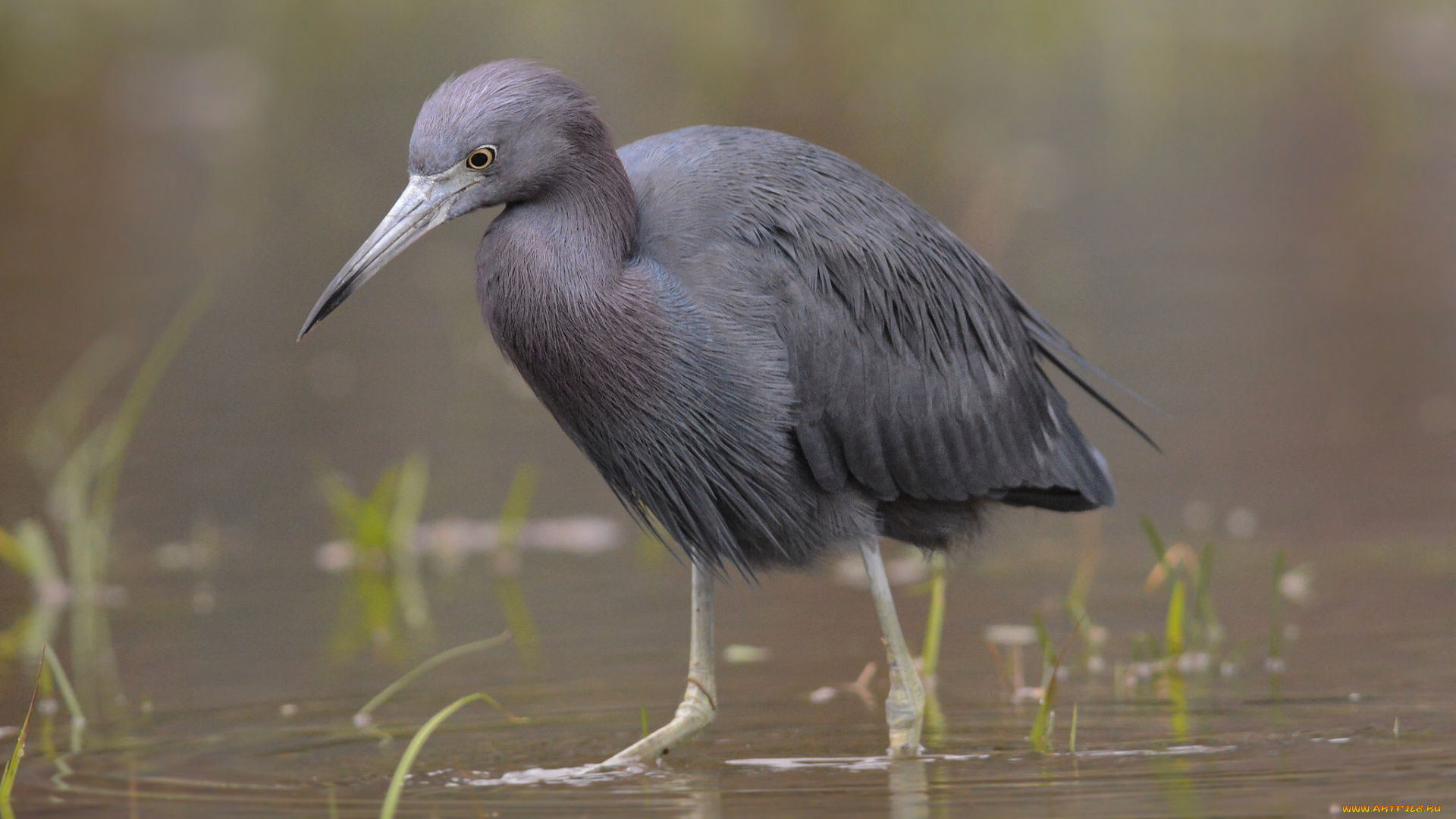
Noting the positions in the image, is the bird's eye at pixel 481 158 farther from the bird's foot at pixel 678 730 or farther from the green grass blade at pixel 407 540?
the green grass blade at pixel 407 540

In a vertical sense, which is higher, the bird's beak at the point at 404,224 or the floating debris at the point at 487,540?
the bird's beak at the point at 404,224

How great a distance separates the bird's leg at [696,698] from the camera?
5.88m

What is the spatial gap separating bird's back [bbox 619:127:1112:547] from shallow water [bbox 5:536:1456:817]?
2.52 feet

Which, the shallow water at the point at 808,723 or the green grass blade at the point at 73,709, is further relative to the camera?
the green grass blade at the point at 73,709

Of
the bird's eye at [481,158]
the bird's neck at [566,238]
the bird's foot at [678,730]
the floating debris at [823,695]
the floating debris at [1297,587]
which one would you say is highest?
the bird's eye at [481,158]

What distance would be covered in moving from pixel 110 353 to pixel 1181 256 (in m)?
8.43

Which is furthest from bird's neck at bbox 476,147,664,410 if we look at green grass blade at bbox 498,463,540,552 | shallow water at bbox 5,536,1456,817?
green grass blade at bbox 498,463,540,552

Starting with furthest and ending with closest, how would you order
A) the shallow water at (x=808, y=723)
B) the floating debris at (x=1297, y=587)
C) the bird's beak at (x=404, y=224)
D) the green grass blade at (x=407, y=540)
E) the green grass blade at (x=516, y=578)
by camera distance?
the green grass blade at (x=407, y=540)
the floating debris at (x=1297, y=587)
the green grass blade at (x=516, y=578)
the bird's beak at (x=404, y=224)
the shallow water at (x=808, y=723)

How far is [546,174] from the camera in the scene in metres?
5.69

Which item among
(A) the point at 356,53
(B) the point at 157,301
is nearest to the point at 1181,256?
(B) the point at 157,301

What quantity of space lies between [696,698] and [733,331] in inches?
46.3

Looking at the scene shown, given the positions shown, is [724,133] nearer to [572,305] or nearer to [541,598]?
[572,305]

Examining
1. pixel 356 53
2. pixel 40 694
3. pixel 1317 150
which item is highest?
pixel 356 53

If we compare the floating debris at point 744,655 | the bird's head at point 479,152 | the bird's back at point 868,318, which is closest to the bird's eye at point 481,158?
the bird's head at point 479,152
